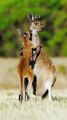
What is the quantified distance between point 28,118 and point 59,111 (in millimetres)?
638

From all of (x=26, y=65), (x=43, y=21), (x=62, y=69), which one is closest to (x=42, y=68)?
(x=26, y=65)

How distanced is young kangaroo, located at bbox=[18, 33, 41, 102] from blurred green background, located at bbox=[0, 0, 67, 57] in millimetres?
14724

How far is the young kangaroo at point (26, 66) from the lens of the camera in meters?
10.5

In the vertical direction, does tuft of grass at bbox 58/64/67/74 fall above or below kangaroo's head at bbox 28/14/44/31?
below

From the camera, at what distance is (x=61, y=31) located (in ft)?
84.3

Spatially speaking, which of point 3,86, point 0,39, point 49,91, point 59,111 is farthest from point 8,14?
point 59,111

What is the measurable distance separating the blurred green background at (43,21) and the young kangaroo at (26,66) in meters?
14.7

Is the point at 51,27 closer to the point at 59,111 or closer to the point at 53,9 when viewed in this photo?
the point at 53,9

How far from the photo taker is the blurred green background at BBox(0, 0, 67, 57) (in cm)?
2566

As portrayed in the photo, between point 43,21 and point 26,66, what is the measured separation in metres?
15.1

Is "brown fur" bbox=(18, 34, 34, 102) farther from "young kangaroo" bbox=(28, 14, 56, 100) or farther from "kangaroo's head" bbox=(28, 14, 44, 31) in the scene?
"kangaroo's head" bbox=(28, 14, 44, 31)

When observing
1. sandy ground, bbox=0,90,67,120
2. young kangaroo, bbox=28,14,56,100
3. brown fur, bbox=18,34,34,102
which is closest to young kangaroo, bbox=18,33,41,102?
brown fur, bbox=18,34,34,102

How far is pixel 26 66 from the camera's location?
1047 cm

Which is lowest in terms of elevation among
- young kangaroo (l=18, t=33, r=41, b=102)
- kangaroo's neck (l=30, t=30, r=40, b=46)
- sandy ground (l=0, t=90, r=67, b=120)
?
sandy ground (l=0, t=90, r=67, b=120)
